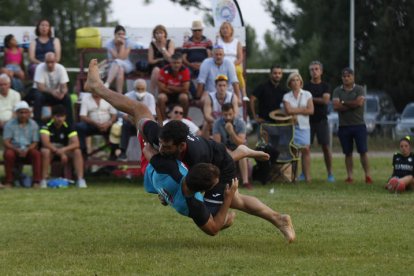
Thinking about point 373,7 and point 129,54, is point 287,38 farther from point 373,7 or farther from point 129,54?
point 129,54

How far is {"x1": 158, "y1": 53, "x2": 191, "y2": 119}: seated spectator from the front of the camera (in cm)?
1641

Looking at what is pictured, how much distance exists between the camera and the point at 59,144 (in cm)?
1669

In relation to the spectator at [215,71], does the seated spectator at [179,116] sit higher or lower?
lower

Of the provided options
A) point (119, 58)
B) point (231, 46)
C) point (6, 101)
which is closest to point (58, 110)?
point (6, 101)

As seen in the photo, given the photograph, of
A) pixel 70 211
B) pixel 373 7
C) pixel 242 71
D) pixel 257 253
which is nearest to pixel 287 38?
pixel 373 7

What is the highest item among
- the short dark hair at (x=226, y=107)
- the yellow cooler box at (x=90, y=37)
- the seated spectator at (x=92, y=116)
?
the yellow cooler box at (x=90, y=37)

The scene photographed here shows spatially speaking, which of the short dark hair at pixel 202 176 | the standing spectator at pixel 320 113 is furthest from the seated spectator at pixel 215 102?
the short dark hair at pixel 202 176

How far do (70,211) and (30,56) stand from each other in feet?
18.5

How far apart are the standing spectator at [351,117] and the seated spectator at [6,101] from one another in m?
5.32

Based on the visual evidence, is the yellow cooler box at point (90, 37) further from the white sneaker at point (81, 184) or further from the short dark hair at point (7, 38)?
the white sneaker at point (81, 184)

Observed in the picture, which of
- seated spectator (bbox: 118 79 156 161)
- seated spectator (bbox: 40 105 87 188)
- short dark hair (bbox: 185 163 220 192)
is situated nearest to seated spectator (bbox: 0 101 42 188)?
seated spectator (bbox: 40 105 87 188)

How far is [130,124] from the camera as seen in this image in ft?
54.3

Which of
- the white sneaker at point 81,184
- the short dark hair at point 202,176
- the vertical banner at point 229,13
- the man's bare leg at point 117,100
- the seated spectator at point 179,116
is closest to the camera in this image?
the short dark hair at point 202,176

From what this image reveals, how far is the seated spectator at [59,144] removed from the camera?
16328 millimetres
